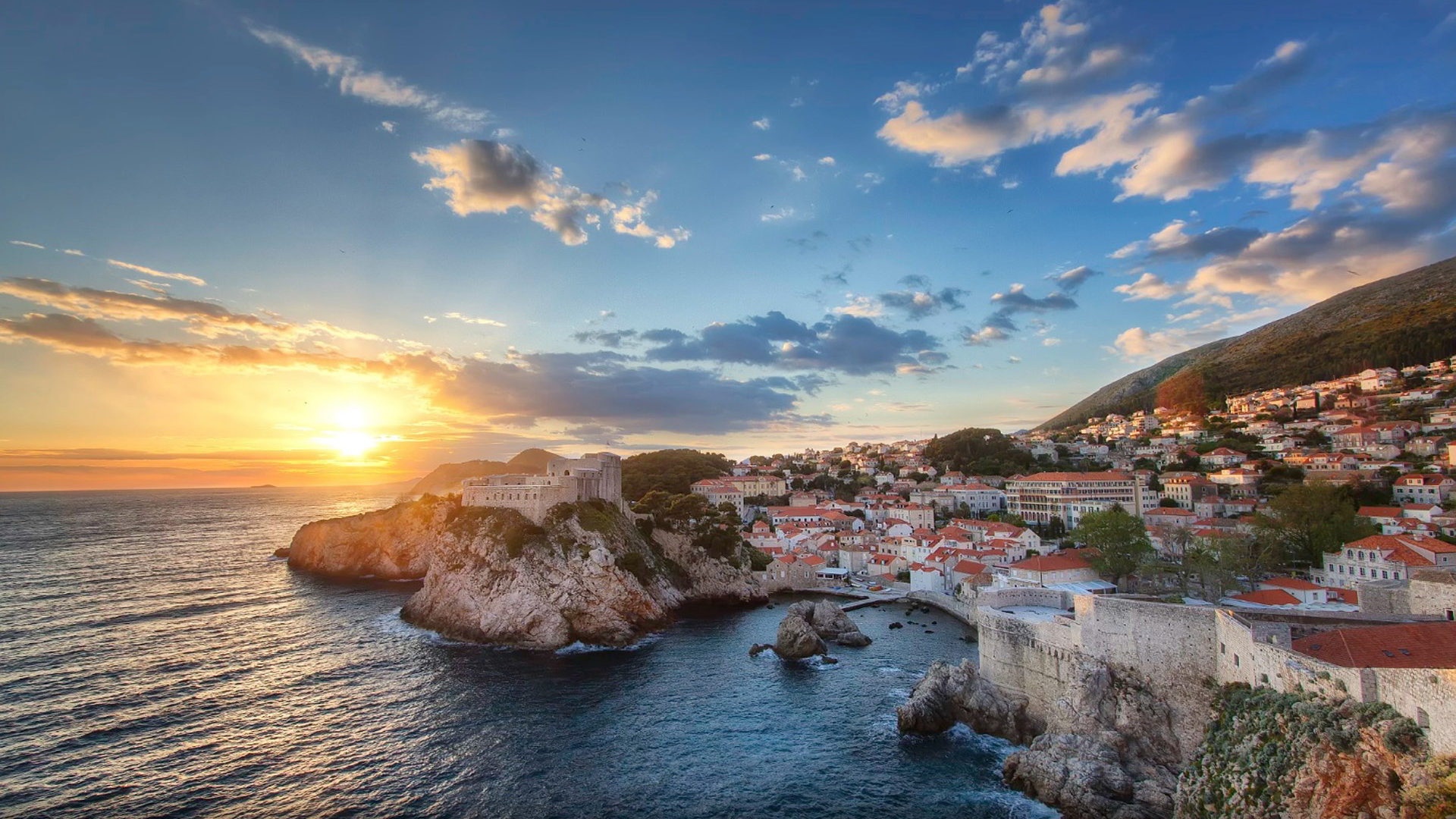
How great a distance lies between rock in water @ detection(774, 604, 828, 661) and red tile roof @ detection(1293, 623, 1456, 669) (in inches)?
908

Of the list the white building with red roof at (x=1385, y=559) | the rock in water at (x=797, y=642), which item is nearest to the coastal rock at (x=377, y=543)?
the rock in water at (x=797, y=642)

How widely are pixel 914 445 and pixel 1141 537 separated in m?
117

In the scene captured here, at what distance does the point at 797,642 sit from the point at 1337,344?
138049 mm

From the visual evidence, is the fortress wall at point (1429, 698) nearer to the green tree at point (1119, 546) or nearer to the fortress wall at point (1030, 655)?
the fortress wall at point (1030, 655)

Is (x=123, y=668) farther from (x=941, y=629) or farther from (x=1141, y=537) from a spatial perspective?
(x=1141, y=537)

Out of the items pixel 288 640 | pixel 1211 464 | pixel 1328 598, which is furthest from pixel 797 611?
pixel 1211 464

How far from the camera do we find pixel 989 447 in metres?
101

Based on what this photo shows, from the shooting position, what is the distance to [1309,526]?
4197cm

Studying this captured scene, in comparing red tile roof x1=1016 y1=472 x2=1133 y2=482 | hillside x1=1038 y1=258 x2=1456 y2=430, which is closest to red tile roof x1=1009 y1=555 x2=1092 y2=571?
red tile roof x1=1016 y1=472 x2=1133 y2=482

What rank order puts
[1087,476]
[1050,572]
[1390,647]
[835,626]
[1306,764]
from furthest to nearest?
1. [1087,476]
2. [835,626]
3. [1050,572]
4. [1390,647]
5. [1306,764]

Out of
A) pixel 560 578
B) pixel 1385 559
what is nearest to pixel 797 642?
pixel 560 578

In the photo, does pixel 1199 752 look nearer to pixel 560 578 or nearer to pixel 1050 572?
pixel 1050 572

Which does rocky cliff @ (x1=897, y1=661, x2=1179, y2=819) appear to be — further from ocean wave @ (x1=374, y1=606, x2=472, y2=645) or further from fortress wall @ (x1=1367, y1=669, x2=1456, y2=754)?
ocean wave @ (x1=374, y1=606, x2=472, y2=645)

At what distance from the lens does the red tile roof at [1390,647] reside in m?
15.1
